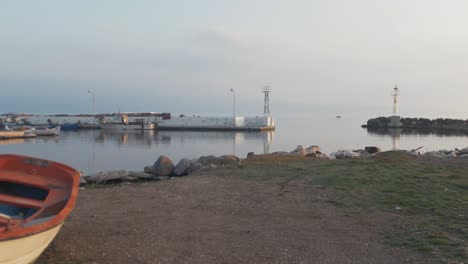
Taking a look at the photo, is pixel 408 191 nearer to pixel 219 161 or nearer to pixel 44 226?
pixel 44 226

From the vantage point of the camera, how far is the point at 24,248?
484 cm

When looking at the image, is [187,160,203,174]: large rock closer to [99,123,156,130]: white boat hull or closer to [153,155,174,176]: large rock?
[153,155,174,176]: large rock

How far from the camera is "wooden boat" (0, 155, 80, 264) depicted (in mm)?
4742

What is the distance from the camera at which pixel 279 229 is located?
7199 millimetres

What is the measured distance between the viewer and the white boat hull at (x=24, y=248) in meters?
4.62

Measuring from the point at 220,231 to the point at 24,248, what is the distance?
3056 mm

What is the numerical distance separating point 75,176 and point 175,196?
3.97 m

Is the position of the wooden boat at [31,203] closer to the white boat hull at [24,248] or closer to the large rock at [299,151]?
the white boat hull at [24,248]

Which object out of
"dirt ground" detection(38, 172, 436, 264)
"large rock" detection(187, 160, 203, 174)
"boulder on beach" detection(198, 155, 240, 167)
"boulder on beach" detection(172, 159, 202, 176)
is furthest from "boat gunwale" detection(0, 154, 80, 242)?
"boulder on beach" detection(198, 155, 240, 167)

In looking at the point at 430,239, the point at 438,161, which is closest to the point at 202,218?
the point at 430,239

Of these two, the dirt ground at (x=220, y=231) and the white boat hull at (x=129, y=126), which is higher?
the dirt ground at (x=220, y=231)

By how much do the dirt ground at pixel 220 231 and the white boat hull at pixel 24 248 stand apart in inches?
24.0

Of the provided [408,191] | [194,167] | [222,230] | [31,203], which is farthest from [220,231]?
[194,167]

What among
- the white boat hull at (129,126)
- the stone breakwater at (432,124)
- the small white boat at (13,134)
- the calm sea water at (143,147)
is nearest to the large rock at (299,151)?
Answer: the calm sea water at (143,147)
